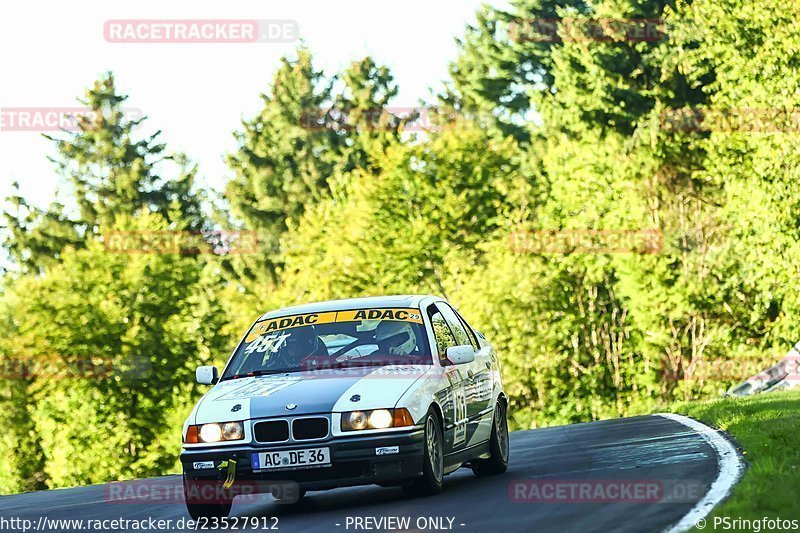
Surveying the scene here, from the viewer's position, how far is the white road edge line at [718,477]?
7787mm

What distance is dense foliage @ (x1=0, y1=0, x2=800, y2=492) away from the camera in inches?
1642

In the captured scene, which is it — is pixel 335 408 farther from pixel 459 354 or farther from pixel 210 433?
pixel 459 354

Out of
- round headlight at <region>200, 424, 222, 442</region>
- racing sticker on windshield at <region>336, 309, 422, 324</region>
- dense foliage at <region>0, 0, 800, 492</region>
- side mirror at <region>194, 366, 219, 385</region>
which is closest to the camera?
round headlight at <region>200, 424, 222, 442</region>

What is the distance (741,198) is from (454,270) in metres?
20.5

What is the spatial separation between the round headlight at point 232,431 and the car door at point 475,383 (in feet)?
7.40

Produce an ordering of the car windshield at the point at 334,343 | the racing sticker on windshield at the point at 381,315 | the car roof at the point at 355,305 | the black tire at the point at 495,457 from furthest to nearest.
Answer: the black tire at the point at 495,457 → the car roof at the point at 355,305 → the racing sticker on windshield at the point at 381,315 → the car windshield at the point at 334,343

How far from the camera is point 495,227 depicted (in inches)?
2376

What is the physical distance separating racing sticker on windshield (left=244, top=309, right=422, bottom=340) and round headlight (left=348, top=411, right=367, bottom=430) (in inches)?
62.0

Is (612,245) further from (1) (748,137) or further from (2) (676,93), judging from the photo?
(1) (748,137)

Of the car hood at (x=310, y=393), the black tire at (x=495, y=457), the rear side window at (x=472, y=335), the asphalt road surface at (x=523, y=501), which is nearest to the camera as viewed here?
the asphalt road surface at (x=523, y=501)

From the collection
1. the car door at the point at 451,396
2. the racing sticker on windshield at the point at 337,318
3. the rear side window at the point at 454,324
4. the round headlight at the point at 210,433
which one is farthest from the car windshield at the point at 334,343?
the round headlight at the point at 210,433

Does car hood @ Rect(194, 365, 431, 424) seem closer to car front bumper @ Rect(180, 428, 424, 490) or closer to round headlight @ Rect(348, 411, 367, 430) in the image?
round headlight @ Rect(348, 411, 367, 430)

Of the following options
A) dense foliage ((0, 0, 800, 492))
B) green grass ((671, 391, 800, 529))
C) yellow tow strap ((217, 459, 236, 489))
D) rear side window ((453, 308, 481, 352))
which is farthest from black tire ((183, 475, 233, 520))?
dense foliage ((0, 0, 800, 492))

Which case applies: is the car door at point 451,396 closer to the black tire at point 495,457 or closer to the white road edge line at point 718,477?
the black tire at point 495,457
